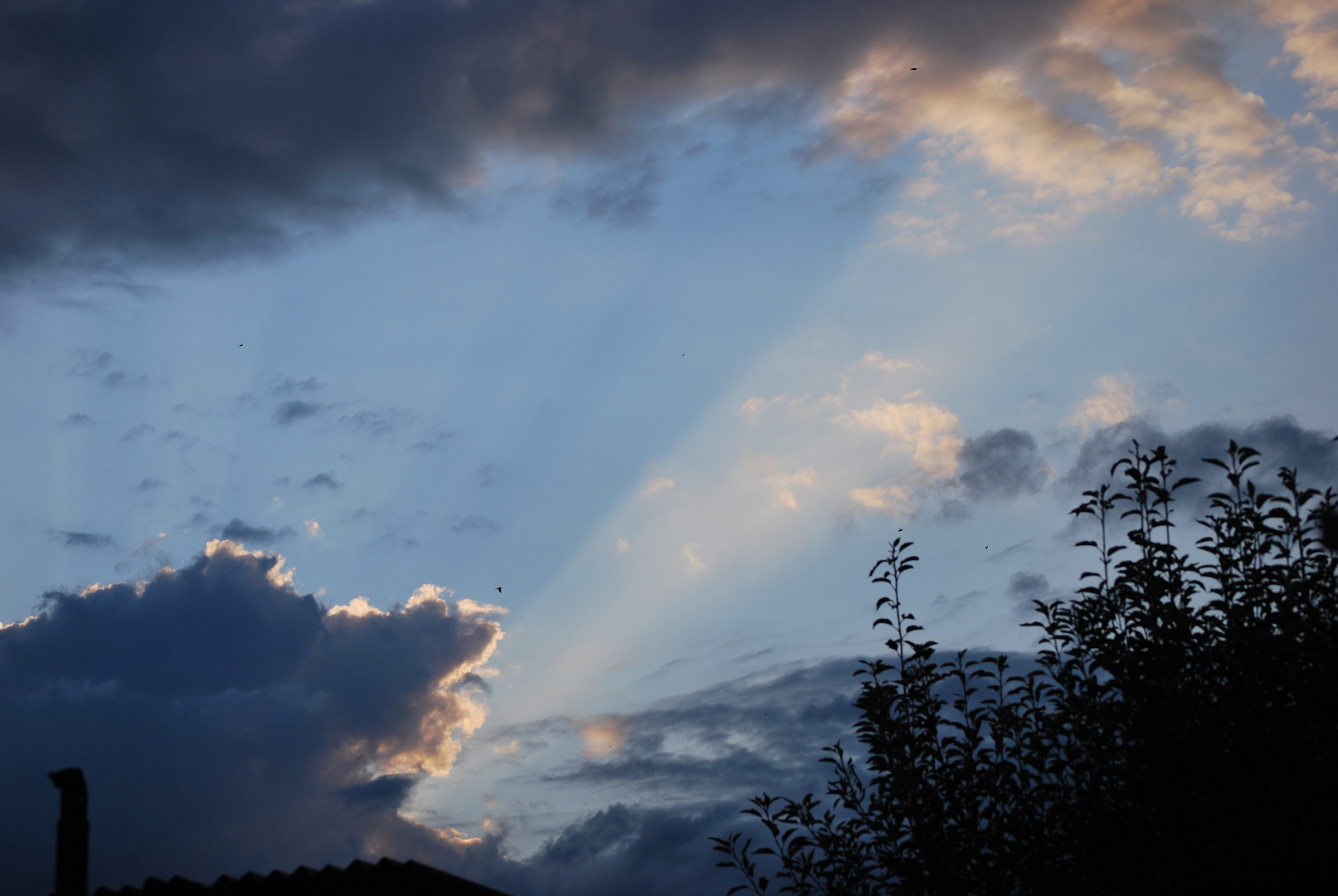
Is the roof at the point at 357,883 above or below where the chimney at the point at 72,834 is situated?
below

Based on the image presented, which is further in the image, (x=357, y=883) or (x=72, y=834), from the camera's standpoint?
(x=72, y=834)

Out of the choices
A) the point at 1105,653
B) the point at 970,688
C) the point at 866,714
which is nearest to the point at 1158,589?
the point at 1105,653

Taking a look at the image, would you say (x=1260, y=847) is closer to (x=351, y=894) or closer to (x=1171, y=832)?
(x=1171, y=832)

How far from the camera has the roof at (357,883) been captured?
11.0 meters

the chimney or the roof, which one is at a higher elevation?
the chimney

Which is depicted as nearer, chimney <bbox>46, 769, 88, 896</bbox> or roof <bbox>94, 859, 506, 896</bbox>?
roof <bbox>94, 859, 506, 896</bbox>

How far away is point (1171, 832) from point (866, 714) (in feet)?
14.8

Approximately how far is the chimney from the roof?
1.31m

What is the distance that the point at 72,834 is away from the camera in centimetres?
1163

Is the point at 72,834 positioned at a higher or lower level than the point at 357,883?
higher

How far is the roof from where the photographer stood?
11.0 meters

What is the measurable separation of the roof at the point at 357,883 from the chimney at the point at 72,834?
1307 mm

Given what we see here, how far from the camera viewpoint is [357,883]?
1114 cm

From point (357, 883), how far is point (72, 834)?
12.1ft
